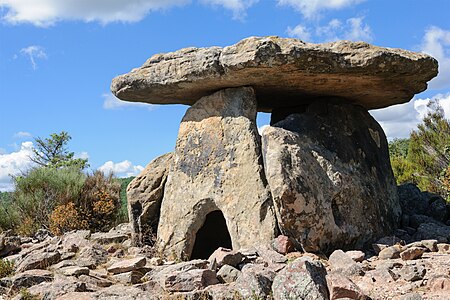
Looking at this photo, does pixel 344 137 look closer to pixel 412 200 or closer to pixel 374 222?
pixel 374 222

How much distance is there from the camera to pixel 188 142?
1020 cm

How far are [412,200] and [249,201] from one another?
15.4 feet

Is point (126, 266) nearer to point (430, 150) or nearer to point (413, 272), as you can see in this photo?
point (413, 272)

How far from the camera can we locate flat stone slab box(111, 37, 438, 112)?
8.82 m

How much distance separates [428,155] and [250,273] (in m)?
14.9

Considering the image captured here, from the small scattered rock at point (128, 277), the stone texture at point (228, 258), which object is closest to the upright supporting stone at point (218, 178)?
the stone texture at point (228, 258)

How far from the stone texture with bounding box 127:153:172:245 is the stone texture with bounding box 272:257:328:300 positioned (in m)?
4.95

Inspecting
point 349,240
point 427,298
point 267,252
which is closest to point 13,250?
point 267,252

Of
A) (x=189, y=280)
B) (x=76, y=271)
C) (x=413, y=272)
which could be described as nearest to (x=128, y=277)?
(x=76, y=271)

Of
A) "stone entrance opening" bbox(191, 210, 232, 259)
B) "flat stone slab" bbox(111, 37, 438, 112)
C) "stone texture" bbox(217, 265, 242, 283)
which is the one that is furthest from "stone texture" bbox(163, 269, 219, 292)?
"stone entrance opening" bbox(191, 210, 232, 259)

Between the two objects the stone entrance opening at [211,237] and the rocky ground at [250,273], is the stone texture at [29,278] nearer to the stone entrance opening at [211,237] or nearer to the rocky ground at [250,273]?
the rocky ground at [250,273]

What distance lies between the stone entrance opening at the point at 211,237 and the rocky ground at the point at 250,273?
1.22m

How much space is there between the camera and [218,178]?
373 inches

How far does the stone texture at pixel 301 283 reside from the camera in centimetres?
551
